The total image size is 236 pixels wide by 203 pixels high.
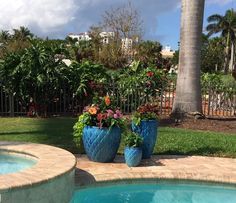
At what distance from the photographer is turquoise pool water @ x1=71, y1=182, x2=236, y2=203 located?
6823 millimetres

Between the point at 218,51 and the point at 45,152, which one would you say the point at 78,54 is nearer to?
the point at 45,152

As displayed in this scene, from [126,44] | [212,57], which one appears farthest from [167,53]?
[126,44]

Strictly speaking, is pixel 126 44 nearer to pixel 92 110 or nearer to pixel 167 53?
pixel 92 110

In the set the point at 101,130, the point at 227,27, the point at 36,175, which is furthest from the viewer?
the point at 227,27

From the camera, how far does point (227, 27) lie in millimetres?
66812

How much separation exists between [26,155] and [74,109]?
330 inches

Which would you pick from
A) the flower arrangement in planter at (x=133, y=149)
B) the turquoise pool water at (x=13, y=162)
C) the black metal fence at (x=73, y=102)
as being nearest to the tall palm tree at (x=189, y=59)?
the black metal fence at (x=73, y=102)

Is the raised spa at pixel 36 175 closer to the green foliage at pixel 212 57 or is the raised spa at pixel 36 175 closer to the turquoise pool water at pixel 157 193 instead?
the turquoise pool water at pixel 157 193

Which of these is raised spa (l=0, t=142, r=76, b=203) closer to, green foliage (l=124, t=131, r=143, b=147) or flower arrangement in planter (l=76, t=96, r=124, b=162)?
flower arrangement in planter (l=76, t=96, r=124, b=162)

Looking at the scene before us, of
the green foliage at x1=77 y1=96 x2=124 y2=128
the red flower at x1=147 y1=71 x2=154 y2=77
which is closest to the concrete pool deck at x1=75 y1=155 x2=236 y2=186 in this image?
the green foliage at x1=77 y1=96 x2=124 y2=128

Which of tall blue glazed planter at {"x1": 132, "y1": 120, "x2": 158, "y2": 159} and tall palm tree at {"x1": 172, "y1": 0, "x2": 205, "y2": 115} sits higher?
tall palm tree at {"x1": 172, "y1": 0, "x2": 205, "y2": 115}

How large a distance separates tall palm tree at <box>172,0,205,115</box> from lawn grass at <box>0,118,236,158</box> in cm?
117

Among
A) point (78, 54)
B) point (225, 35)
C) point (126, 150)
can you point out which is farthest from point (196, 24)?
point (225, 35)

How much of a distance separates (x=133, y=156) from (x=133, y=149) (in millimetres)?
130
